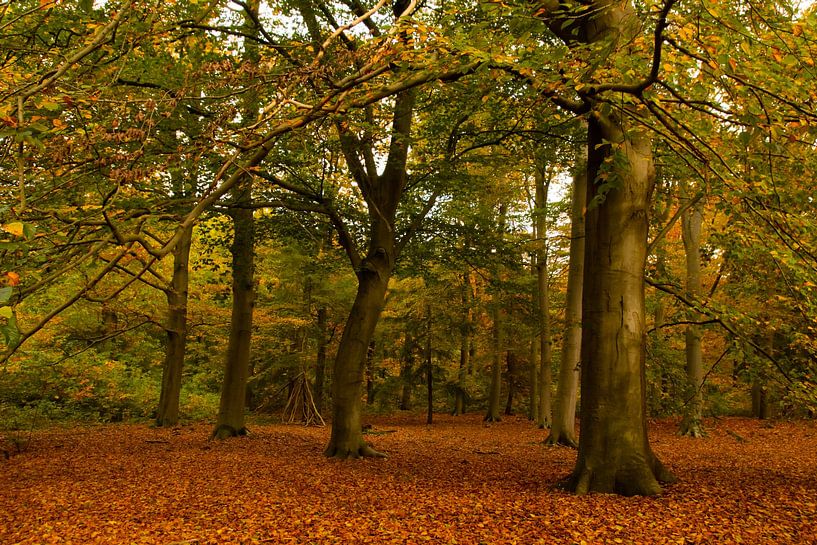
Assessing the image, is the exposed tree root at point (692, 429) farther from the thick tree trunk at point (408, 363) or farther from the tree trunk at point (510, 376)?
the thick tree trunk at point (408, 363)

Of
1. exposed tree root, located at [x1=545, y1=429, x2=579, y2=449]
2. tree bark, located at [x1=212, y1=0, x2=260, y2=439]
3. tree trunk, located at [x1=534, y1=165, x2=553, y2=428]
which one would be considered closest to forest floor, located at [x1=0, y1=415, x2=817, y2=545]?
tree bark, located at [x1=212, y1=0, x2=260, y2=439]

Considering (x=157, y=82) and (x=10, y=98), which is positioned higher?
(x=157, y=82)

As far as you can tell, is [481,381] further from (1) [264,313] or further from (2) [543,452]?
(2) [543,452]

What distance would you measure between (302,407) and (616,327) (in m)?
12.5

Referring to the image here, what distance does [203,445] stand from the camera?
9.83 meters

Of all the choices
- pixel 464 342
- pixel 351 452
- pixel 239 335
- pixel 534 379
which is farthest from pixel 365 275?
pixel 464 342

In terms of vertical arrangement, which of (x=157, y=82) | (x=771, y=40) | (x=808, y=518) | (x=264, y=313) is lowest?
(x=808, y=518)

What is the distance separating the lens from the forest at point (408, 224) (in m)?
3.84

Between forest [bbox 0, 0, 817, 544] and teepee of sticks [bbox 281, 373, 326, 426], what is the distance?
0.09 meters

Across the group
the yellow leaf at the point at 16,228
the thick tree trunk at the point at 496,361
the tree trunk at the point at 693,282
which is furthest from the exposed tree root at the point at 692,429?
the yellow leaf at the point at 16,228

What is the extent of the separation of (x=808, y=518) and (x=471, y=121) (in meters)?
6.66

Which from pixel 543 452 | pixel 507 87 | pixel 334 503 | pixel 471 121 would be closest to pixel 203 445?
pixel 334 503

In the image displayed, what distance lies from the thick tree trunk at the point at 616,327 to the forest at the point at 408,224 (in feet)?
0.08

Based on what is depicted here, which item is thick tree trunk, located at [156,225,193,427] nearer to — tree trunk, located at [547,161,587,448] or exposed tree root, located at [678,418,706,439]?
tree trunk, located at [547,161,587,448]
